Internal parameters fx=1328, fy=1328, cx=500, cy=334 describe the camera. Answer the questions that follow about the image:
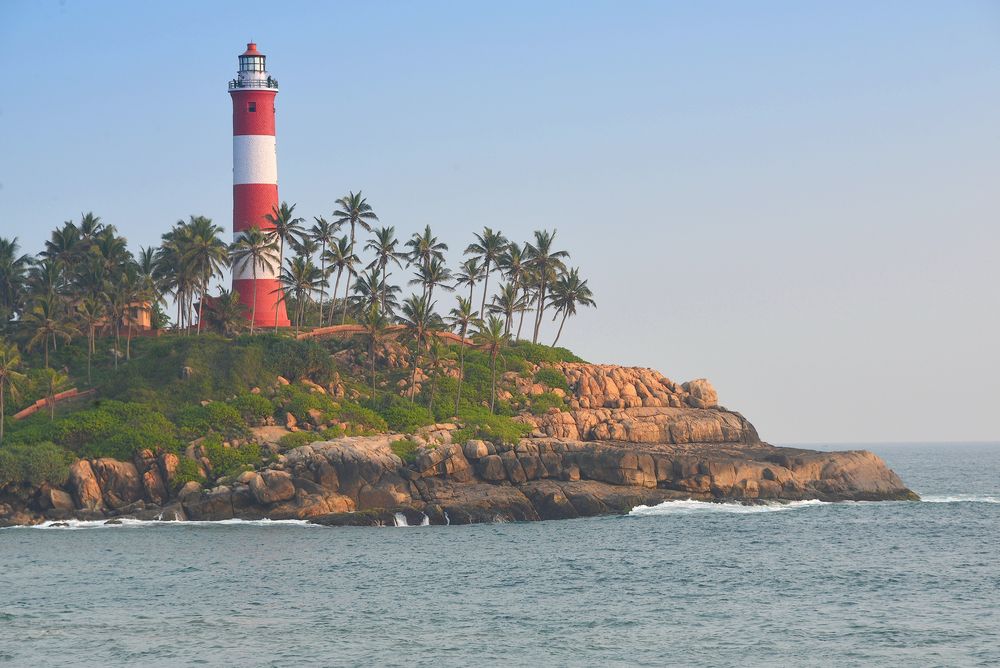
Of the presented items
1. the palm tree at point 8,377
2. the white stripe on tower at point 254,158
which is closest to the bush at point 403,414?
the white stripe on tower at point 254,158

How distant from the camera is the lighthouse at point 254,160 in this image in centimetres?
9481

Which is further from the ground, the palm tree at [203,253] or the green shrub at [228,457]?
the palm tree at [203,253]

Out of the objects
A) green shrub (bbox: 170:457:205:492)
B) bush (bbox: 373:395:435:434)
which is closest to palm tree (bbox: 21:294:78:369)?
green shrub (bbox: 170:457:205:492)

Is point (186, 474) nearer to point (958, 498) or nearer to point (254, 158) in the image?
point (254, 158)

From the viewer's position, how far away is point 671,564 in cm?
6022

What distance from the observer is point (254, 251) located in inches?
3716

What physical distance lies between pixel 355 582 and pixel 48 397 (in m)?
37.6

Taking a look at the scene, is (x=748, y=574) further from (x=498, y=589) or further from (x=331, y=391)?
(x=331, y=391)

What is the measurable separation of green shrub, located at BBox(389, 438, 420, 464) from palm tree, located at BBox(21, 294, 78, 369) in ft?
81.8

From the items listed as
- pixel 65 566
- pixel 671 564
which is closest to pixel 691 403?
pixel 671 564

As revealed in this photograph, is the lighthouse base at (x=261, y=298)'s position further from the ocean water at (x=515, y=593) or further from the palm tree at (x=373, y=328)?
the ocean water at (x=515, y=593)

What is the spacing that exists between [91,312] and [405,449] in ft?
86.2

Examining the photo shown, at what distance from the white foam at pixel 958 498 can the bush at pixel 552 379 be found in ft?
85.5

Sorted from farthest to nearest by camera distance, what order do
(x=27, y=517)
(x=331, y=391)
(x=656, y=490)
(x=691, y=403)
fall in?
(x=691, y=403), (x=331, y=391), (x=656, y=490), (x=27, y=517)
